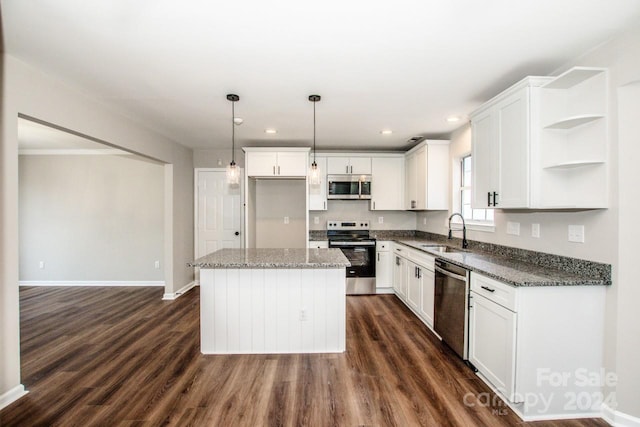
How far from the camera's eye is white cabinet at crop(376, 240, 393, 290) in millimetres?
4488

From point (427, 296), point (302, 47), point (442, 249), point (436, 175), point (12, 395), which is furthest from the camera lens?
point (436, 175)

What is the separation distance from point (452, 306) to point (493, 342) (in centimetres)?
55

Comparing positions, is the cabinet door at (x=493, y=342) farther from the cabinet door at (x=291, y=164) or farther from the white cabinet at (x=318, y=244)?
the cabinet door at (x=291, y=164)

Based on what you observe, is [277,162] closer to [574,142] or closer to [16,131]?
[16,131]

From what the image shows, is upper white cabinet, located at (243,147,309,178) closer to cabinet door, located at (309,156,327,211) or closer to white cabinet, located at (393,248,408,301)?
cabinet door, located at (309,156,327,211)

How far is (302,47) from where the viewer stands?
1.86 meters

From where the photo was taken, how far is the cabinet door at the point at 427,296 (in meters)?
3.06

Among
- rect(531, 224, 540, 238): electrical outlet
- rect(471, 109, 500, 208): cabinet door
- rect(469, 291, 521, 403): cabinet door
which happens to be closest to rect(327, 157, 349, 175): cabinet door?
rect(471, 109, 500, 208): cabinet door

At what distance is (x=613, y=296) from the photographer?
5.82ft

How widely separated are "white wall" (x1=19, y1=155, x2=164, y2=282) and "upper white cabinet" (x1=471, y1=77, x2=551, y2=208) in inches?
192

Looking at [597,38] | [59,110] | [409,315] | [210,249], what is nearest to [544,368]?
[409,315]

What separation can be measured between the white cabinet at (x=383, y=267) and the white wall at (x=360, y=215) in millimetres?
587

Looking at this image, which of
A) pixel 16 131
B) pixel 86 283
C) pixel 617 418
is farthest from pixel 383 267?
pixel 86 283

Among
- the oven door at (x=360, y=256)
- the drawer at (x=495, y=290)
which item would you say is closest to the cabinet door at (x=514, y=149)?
the drawer at (x=495, y=290)
